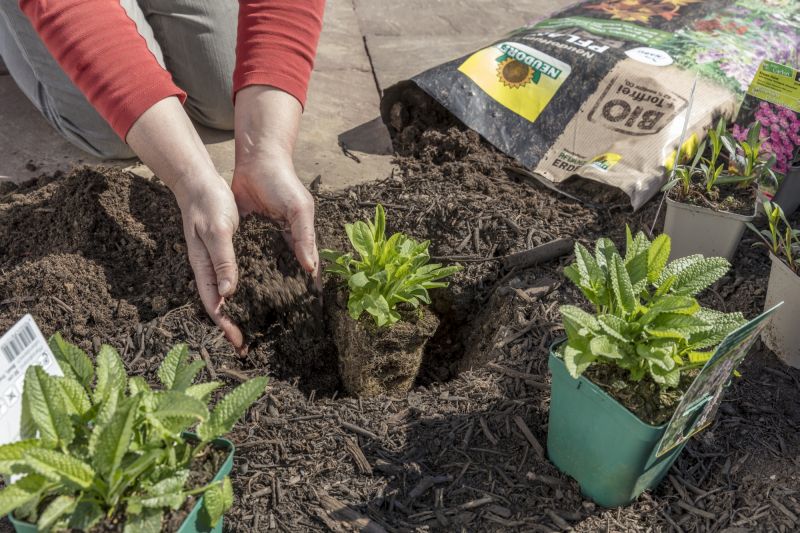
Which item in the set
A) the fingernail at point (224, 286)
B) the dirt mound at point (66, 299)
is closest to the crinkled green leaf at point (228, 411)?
the fingernail at point (224, 286)

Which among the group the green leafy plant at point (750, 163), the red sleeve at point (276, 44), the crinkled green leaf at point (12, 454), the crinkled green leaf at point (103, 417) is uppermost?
the red sleeve at point (276, 44)

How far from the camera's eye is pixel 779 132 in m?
2.64

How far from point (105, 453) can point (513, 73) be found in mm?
2630

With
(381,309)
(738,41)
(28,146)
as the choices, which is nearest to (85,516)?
(381,309)

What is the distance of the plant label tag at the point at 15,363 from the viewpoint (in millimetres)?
1333

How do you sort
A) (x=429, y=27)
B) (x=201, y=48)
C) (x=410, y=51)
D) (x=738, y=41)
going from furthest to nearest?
1. (x=429, y=27)
2. (x=410, y=51)
3. (x=201, y=48)
4. (x=738, y=41)

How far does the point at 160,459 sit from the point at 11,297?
1.23 meters

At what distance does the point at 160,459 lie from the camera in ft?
4.50

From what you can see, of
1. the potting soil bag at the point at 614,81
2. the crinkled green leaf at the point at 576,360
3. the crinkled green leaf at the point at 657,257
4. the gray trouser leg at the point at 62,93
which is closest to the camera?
the crinkled green leaf at the point at 576,360

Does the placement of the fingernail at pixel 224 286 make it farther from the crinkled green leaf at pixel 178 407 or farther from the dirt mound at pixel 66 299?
the crinkled green leaf at pixel 178 407

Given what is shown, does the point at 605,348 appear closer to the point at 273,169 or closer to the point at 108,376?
the point at 108,376

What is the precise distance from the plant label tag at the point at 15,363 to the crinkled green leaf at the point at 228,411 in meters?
0.35

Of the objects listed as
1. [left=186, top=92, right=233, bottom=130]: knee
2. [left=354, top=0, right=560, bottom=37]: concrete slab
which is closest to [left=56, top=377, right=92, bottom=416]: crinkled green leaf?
[left=186, top=92, right=233, bottom=130]: knee

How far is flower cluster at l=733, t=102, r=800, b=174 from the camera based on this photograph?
103 inches
